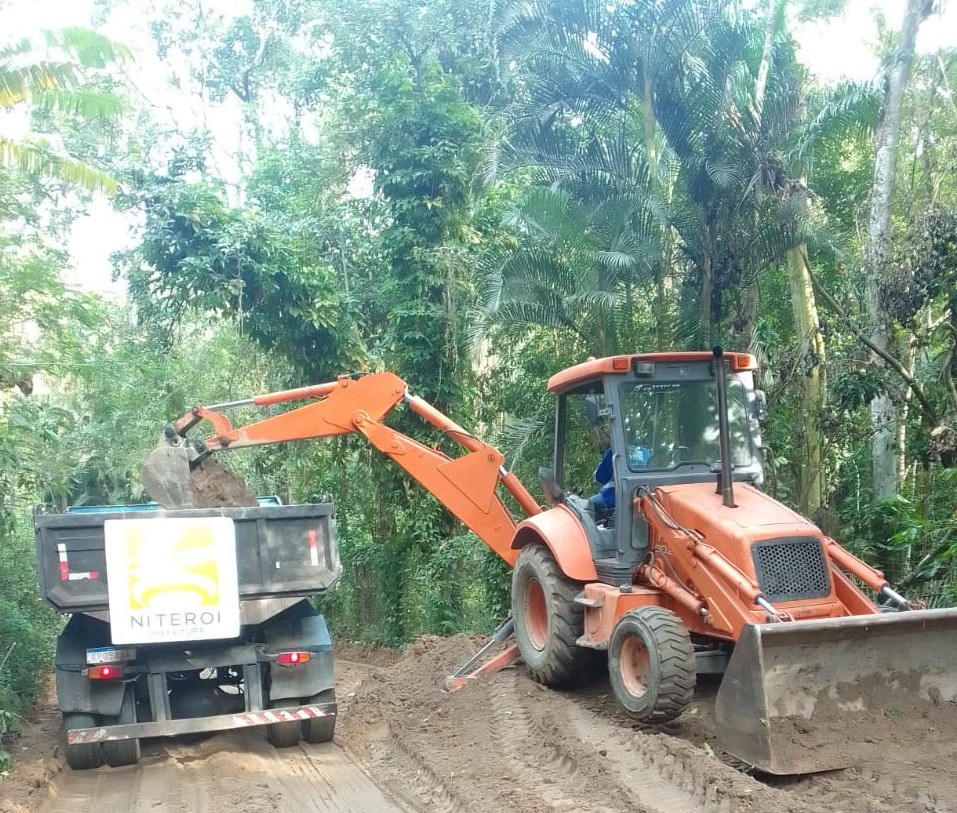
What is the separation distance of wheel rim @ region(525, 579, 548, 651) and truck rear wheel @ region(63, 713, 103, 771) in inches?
142

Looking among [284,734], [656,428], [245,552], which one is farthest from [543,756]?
[245,552]

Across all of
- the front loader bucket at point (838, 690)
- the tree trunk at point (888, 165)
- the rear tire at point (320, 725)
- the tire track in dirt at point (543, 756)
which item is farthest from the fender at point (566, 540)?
the tree trunk at point (888, 165)

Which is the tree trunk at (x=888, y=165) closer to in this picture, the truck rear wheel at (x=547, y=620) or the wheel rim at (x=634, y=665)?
the truck rear wheel at (x=547, y=620)

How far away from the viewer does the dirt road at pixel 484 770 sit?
518 centimetres

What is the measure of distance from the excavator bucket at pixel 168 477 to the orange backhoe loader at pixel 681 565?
12mm

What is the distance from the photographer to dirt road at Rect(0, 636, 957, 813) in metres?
5.18

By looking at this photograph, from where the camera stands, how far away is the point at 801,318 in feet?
42.6

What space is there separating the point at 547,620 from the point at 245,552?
2.59 m

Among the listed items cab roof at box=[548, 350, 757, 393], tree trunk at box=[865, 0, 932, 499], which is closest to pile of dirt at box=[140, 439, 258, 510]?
cab roof at box=[548, 350, 757, 393]

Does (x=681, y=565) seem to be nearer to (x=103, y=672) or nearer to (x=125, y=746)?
(x=103, y=672)

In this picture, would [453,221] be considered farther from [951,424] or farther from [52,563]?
[52,563]

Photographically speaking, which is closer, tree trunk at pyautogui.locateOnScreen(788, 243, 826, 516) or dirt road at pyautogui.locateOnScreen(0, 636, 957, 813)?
dirt road at pyautogui.locateOnScreen(0, 636, 957, 813)

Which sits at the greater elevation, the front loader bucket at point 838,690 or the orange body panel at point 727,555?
the orange body panel at point 727,555

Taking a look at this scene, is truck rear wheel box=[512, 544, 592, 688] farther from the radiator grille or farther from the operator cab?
the radiator grille
